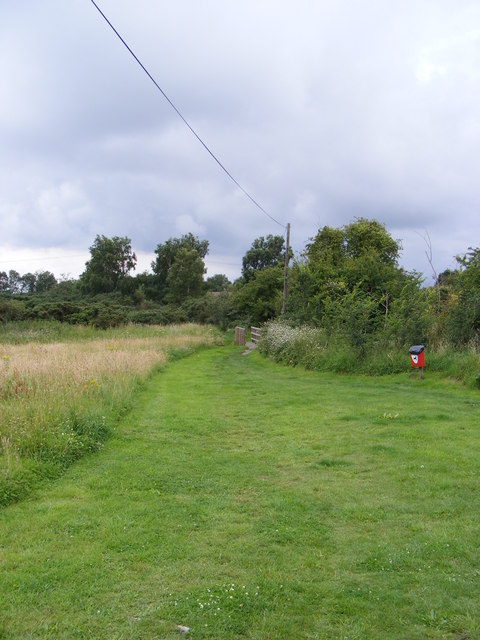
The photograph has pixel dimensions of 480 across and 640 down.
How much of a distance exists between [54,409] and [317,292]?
17.9 m

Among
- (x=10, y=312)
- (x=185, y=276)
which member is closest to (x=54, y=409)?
(x=10, y=312)

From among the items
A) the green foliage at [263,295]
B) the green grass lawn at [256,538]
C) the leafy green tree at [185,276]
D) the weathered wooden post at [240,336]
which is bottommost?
the green grass lawn at [256,538]

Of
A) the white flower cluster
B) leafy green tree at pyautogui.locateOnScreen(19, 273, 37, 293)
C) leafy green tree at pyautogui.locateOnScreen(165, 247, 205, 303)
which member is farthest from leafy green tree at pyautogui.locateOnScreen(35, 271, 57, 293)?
the white flower cluster

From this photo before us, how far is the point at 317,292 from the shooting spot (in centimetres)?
2388

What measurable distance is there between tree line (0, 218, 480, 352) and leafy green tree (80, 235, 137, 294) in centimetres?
11

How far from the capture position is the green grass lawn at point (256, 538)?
309cm

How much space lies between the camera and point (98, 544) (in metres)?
4.11

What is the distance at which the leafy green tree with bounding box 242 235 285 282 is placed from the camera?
190 feet

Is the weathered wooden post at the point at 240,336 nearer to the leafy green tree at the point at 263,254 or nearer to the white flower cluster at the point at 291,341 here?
the white flower cluster at the point at 291,341

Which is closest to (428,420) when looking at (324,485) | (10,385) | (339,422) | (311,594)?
(339,422)

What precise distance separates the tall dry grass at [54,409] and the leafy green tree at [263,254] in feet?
144

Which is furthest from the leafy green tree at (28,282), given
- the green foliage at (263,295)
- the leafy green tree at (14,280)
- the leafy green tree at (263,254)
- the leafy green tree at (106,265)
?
the green foliage at (263,295)

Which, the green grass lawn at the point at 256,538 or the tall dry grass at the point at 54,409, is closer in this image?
the green grass lawn at the point at 256,538

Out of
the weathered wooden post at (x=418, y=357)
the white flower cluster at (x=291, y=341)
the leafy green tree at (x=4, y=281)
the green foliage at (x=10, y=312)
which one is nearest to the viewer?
the weathered wooden post at (x=418, y=357)
